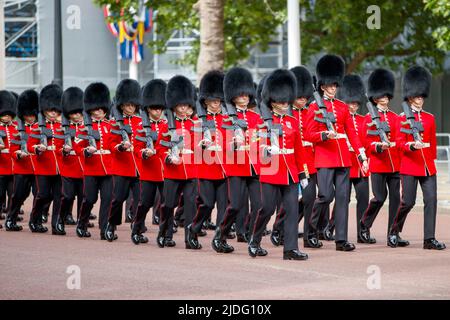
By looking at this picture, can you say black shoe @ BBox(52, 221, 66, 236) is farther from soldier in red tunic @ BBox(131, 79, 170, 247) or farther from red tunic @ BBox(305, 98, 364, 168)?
red tunic @ BBox(305, 98, 364, 168)

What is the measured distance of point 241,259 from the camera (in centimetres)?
1119

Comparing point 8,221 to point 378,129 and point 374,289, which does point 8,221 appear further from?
point 374,289

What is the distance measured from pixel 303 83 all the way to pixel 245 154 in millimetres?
1631

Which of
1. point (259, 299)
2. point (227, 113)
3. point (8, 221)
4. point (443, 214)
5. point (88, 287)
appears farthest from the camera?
point (443, 214)

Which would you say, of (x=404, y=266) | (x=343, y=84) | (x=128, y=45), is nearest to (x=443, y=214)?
(x=343, y=84)

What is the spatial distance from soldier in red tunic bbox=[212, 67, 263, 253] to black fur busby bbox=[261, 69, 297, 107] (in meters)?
0.32

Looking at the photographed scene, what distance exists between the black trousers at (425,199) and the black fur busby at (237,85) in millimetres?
1699

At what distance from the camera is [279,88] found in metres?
11.3

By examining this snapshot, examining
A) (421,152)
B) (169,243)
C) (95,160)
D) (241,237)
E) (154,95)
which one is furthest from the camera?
(95,160)

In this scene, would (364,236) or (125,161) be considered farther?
(125,161)

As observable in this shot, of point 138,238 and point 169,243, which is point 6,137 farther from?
point 169,243

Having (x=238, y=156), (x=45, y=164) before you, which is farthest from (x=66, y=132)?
(x=238, y=156)

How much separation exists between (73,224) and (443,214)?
15.4 feet

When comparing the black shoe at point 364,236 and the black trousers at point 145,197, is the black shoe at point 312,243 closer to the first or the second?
the black shoe at point 364,236
